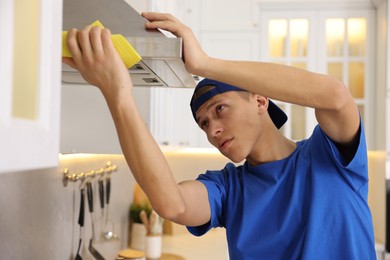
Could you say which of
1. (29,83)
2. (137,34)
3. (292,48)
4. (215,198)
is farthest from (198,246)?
(29,83)

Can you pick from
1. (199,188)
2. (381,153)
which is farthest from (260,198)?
(381,153)

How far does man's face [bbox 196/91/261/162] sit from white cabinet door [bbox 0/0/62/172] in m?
0.63

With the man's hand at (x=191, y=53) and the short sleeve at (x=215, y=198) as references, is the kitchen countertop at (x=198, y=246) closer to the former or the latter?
the short sleeve at (x=215, y=198)

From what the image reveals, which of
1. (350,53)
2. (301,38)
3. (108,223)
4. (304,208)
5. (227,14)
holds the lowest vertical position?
(108,223)

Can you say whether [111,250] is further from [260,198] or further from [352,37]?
[352,37]

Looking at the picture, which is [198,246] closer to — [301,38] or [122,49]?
[301,38]

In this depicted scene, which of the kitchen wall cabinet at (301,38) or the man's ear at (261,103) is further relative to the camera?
the kitchen wall cabinet at (301,38)

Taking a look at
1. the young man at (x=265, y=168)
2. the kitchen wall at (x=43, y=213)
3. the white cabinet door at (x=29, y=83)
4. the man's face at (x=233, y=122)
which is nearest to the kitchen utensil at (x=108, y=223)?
the kitchen wall at (x=43, y=213)

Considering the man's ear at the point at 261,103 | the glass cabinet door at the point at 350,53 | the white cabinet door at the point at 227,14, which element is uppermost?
the white cabinet door at the point at 227,14

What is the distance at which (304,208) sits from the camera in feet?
4.22

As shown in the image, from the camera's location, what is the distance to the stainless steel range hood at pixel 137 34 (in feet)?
3.22

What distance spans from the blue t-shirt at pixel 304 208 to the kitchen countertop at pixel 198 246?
1.49 m

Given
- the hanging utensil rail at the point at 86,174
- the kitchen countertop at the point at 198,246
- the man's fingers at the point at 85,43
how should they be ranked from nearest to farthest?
the man's fingers at the point at 85,43, the hanging utensil rail at the point at 86,174, the kitchen countertop at the point at 198,246

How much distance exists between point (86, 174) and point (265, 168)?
114 cm
